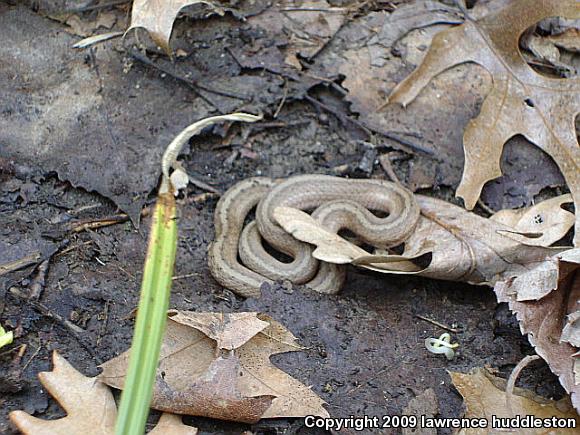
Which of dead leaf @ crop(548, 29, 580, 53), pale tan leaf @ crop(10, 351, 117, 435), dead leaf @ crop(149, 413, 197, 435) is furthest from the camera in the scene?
dead leaf @ crop(548, 29, 580, 53)

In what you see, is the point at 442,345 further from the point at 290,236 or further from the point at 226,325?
the point at 290,236

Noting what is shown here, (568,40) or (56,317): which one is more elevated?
(568,40)

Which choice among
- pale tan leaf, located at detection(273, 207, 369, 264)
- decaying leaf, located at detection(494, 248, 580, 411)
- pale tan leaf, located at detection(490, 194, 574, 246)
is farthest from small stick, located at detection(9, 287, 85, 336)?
pale tan leaf, located at detection(490, 194, 574, 246)

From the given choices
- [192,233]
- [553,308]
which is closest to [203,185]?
[192,233]

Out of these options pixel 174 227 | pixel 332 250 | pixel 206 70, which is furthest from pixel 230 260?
pixel 174 227

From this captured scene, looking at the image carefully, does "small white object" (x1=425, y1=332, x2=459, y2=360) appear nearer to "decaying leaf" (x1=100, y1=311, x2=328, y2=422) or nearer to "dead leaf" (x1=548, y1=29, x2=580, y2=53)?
"decaying leaf" (x1=100, y1=311, x2=328, y2=422)

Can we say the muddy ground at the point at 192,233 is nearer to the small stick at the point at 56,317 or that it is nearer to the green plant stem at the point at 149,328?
the small stick at the point at 56,317
